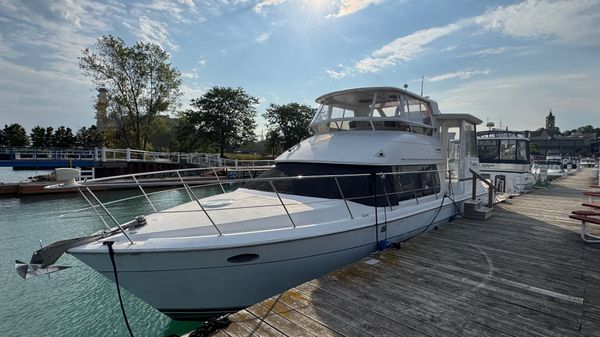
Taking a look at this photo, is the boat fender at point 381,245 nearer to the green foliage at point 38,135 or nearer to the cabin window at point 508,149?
the cabin window at point 508,149

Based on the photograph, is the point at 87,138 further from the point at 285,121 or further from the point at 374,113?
the point at 374,113

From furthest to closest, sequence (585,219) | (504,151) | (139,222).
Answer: (504,151) < (585,219) < (139,222)

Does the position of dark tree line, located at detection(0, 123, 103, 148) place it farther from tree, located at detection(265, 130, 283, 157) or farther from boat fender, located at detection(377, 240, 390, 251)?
boat fender, located at detection(377, 240, 390, 251)

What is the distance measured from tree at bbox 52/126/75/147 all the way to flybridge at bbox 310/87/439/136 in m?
62.7

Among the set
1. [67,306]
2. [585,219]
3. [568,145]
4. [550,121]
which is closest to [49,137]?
[67,306]

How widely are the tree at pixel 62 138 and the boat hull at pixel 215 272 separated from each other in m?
64.4

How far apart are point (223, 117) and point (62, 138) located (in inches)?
1425

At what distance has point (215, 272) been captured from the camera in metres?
3.91

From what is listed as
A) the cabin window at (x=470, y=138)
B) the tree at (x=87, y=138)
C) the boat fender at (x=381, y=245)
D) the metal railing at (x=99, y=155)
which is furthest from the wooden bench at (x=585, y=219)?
the tree at (x=87, y=138)

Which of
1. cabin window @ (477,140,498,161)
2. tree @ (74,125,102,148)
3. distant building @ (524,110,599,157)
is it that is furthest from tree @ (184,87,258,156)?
distant building @ (524,110,599,157)

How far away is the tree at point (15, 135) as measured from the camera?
52.8 meters

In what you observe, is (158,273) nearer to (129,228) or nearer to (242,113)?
(129,228)

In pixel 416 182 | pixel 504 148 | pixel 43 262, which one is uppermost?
pixel 504 148

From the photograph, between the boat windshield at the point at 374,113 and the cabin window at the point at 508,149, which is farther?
the cabin window at the point at 508,149
